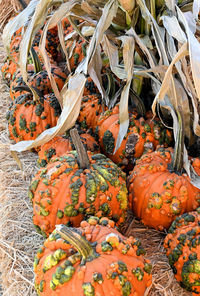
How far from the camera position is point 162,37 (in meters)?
1.91

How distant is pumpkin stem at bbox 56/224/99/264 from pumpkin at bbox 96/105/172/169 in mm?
863

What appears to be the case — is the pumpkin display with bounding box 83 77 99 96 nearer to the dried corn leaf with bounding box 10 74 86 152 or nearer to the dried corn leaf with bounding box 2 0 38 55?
the dried corn leaf with bounding box 2 0 38 55

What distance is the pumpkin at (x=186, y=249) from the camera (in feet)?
5.13

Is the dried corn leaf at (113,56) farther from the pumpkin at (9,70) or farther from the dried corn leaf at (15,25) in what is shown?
the pumpkin at (9,70)

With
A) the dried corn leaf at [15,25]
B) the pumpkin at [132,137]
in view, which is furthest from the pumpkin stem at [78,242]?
the dried corn leaf at [15,25]

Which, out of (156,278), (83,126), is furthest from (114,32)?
(156,278)

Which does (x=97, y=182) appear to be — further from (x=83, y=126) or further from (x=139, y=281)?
(x=83, y=126)

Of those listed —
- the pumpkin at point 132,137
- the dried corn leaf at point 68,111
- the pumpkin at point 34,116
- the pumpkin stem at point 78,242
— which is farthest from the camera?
the pumpkin at point 34,116

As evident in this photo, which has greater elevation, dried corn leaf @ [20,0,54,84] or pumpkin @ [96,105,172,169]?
dried corn leaf @ [20,0,54,84]

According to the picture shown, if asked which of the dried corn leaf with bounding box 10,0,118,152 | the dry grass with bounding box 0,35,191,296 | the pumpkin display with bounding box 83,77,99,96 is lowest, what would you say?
the dry grass with bounding box 0,35,191,296

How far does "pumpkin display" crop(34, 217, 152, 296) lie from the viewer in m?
1.40

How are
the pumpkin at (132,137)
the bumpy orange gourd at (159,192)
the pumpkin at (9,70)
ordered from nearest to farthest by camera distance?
1. the bumpy orange gourd at (159,192)
2. the pumpkin at (132,137)
3. the pumpkin at (9,70)

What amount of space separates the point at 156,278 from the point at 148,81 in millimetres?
1251

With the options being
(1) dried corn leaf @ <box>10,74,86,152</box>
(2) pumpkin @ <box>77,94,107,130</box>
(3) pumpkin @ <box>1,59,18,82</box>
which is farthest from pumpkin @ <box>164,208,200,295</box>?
(3) pumpkin @ <box>1,59,18,82</box>
